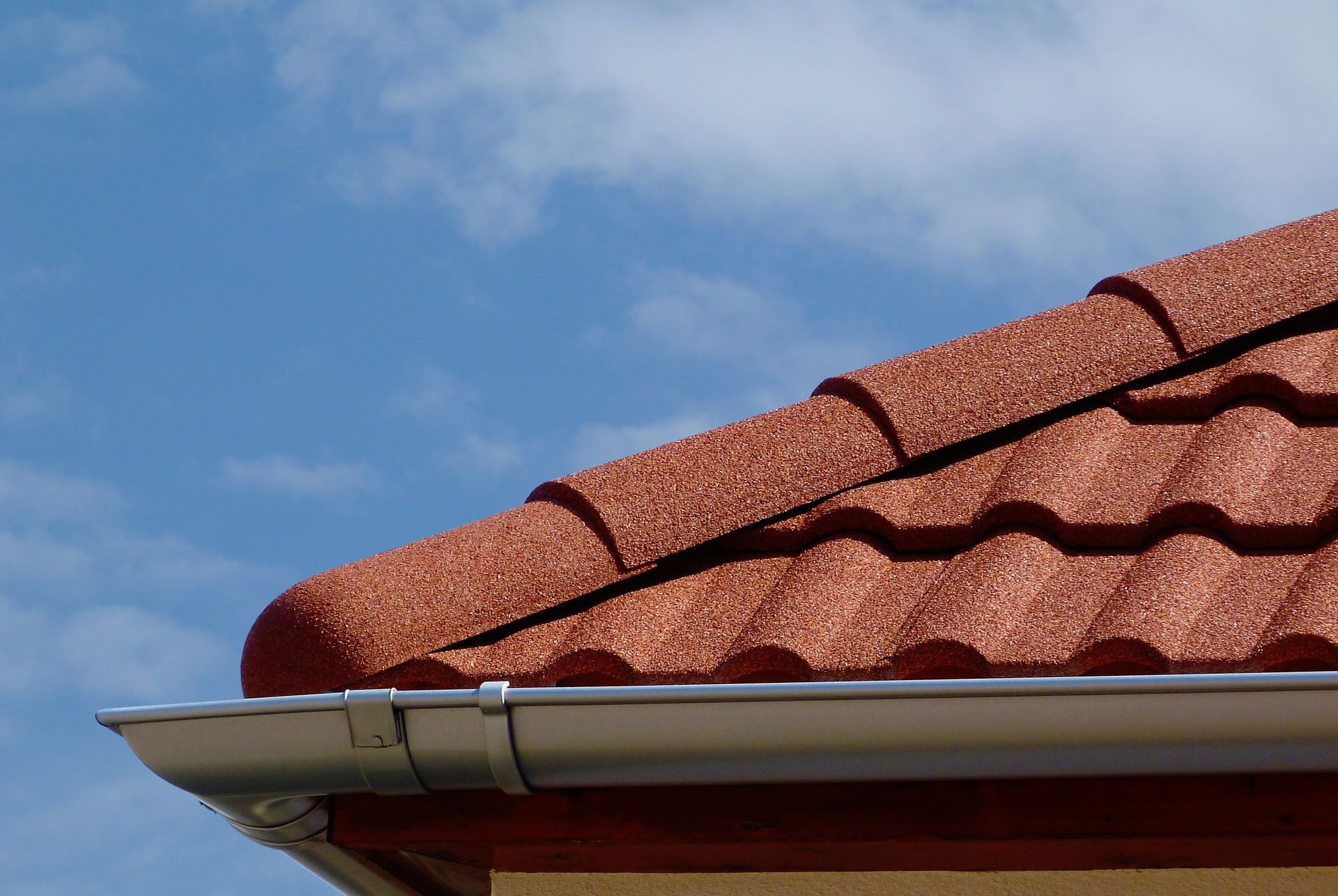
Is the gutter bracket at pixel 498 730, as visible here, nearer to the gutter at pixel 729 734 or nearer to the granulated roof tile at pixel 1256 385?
the gutter at pixel 729 734

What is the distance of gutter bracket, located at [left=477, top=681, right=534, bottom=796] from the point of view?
6.88ft

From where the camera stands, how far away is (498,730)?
2107 millimetres

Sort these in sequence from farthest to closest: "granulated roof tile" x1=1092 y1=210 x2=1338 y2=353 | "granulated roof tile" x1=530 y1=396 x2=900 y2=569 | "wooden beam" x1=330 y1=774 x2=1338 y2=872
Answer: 1. "granulated roof tile" x1=1092 y1=210 x2=1338 y2=353
2. "granulated roof tile" x1=530 y1=396 x2=900 y2=569
3. "wooden beam" x1=330 y1=774 x2=1338 y2=872

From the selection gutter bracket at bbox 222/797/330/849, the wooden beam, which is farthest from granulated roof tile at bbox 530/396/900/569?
gutter bracket at bbox 222/797/330/849

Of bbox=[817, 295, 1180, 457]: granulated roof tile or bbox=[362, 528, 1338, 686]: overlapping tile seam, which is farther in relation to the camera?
bbox=[817, 295, 1180, 457]: granulated roof tile

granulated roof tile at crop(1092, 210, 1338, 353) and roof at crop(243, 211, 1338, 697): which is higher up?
granulated roof tile at crop(1092, 210, 1338, 353)

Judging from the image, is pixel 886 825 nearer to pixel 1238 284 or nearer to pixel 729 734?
pixel 729 734

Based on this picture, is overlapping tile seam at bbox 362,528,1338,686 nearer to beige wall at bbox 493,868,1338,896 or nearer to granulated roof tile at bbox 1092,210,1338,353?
beige wall at bbox 493,868,1338,896

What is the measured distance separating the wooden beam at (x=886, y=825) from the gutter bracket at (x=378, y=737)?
152 mm

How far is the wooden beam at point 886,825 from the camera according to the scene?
6.68 feet

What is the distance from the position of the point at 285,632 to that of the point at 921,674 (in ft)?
3.36

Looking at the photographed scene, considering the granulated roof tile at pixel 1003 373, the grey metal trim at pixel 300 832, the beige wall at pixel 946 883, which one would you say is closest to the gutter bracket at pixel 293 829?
the grey metal trim at pixel 300 832

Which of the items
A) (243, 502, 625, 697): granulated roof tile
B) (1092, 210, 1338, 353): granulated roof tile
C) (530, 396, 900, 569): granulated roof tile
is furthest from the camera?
(1092, 210, 1338, 353): granulated roof tile

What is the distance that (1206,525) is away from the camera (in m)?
2.39
